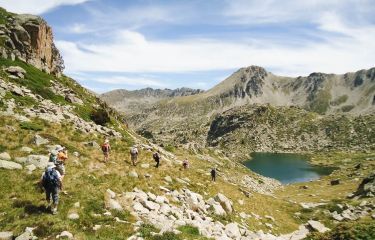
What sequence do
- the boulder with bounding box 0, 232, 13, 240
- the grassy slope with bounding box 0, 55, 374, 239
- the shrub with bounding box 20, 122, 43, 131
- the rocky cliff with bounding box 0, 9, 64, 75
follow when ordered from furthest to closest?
the rocky cliff with bounding box 0, 9, 64, 75 → the shrub with bounding box 20, 122, 43, 131 → the grassy slope with bounding box 0, 55, 374, 239 → the boulder with bounding box 0, 232, 13, 240

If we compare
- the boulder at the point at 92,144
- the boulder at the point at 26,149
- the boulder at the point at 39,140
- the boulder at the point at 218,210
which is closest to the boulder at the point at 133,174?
the boulder at the point at 218,210

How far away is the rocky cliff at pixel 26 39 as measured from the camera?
56.2m

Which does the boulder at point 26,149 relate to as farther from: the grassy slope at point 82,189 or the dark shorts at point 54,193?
the dark shorts at point 54,193

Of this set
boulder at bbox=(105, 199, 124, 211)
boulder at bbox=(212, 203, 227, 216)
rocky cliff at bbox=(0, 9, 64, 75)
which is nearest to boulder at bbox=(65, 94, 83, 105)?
rocky cliff at bbox=(0, 9, 64, 75)

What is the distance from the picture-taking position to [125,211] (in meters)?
23.2

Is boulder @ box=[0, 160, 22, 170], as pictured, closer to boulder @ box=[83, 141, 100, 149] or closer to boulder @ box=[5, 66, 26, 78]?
boulder @ box=[83, 141, 100, 149]

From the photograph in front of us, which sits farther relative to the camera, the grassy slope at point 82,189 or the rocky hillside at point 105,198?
the rocky hillside at point 105,198

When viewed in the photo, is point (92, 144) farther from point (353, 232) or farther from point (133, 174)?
point (353, 232)

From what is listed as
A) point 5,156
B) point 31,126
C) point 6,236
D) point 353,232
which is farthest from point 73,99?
point 353,232

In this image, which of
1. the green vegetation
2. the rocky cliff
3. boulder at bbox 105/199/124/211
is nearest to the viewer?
the green vegetation

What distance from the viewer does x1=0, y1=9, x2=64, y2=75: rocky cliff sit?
56.2 meters

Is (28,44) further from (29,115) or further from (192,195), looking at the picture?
(192,195)

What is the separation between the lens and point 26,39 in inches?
2317

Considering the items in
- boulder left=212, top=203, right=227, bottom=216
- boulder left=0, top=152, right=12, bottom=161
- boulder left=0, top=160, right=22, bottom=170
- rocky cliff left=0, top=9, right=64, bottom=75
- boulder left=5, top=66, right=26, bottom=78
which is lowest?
boulder left=212, top=203, right=227, bottom=216
